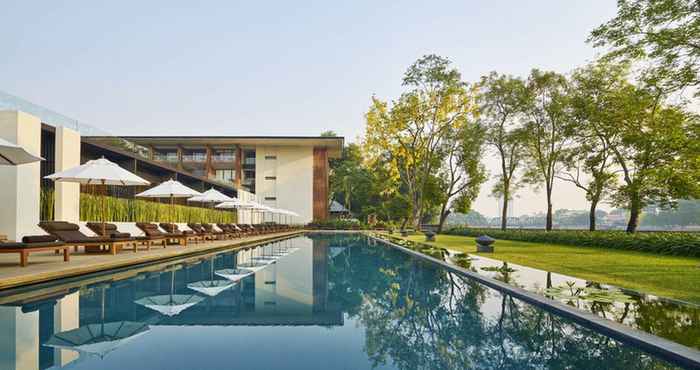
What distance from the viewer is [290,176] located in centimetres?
4066

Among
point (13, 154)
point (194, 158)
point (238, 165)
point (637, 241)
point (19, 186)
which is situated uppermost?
point (194, 158)

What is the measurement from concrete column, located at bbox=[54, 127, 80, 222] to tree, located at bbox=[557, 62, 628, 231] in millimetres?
22564

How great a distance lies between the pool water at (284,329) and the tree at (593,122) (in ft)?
61.3

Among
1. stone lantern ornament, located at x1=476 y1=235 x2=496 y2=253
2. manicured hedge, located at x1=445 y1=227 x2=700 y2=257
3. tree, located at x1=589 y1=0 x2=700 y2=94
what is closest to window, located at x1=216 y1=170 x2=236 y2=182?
manicured hedge, located at x1=445 y1=227 x2=700 y2=257

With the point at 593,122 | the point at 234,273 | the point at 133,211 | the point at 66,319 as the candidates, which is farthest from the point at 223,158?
the point at 66,319

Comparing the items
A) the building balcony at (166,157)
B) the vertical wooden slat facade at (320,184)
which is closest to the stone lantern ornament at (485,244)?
the vertical wooden slat facade at (320,184)

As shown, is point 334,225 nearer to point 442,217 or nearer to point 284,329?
point 442,217

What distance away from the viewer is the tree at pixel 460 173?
3409cm

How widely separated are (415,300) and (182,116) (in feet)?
105

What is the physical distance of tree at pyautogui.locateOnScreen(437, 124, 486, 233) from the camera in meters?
34.1

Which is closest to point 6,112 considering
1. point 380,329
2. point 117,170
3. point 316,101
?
point 117,170

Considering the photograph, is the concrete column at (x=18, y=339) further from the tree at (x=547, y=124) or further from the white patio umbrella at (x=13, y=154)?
the tree at (x=547, y=124)

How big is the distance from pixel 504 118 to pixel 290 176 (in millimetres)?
20339

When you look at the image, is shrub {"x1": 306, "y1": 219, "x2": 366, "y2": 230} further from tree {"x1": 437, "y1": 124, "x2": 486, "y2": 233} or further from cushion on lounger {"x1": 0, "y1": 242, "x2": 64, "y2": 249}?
cushion on lounger {"x1": 0, "y1": 242, "x2": 64, "y2": 249}
